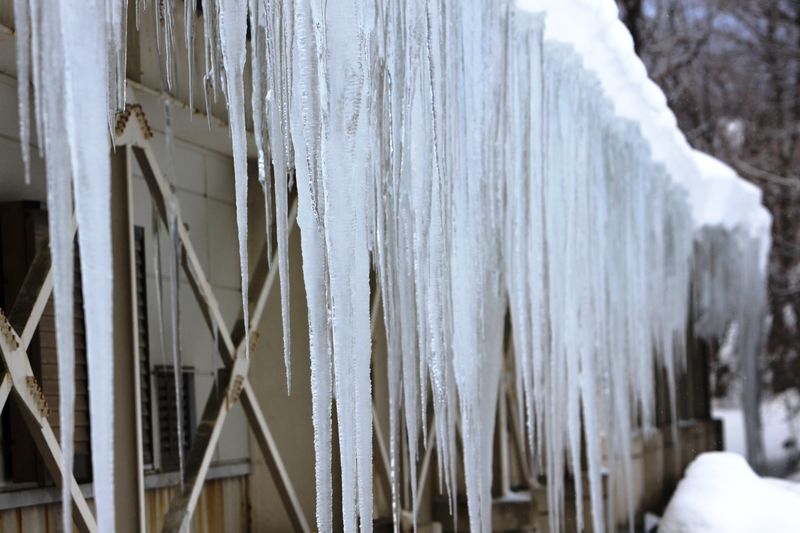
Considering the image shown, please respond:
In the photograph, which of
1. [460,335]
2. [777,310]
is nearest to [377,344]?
[460,335]

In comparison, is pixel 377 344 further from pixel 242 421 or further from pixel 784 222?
pixel 784 222

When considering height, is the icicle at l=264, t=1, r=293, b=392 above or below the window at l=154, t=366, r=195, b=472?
above

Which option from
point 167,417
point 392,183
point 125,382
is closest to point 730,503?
point 167,417

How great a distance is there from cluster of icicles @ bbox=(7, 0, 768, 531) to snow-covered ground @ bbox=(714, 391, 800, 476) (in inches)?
523

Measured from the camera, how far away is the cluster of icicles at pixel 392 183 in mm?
2875

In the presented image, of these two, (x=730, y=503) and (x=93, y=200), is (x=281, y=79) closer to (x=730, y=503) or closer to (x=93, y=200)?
(x=93, y=200)

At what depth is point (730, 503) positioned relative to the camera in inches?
312

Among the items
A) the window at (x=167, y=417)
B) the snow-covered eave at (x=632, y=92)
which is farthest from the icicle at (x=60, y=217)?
the window at (x=167, y=417)

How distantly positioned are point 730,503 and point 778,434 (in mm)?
16104

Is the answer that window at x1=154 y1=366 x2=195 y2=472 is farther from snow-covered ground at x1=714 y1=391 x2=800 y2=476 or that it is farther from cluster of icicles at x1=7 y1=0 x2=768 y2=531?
snow-covered ground at x1=714 y1=391 x2=800 y2=476

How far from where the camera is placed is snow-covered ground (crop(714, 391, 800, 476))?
20.8 m

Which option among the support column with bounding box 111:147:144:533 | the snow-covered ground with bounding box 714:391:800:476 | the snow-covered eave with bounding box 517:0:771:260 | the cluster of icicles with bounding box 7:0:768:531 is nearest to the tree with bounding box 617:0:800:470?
the snow-covered ground with bounding box 714:391:800:476

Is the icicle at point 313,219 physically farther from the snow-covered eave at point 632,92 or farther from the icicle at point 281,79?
the snow-covered eave at point 632,92

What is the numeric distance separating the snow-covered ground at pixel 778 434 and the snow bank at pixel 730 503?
35.5 ft
